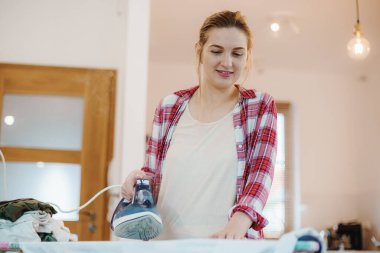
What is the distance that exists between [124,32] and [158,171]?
2203 millimetres

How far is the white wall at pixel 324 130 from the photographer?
5918 mm

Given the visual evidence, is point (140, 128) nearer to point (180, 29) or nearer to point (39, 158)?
point (39, 158)

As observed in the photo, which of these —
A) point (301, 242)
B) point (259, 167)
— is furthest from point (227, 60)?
point (301, 242)

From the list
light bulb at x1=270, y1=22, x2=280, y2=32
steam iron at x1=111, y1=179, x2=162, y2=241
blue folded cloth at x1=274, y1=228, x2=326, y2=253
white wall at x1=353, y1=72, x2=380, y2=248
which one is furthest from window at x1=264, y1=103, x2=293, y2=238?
blue folded cloth at x1=274, y1=228, x2=326, y2=253

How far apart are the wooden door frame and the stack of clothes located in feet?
6.20

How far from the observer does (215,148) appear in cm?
125

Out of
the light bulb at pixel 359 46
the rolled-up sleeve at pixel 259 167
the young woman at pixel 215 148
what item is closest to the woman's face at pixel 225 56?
the young woman at pixel 215 148

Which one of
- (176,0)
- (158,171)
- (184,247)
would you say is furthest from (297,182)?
(184,247)

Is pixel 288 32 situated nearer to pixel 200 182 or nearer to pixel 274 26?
pixel 274 26

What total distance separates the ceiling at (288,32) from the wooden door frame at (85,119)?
1.23m

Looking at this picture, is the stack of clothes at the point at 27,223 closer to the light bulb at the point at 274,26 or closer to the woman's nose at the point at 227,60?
the woman's nose at the point at 227,60

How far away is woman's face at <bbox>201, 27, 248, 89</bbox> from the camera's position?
4.18 feet

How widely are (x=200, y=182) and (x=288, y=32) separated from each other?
149 inches

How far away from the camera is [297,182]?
19.5ft
